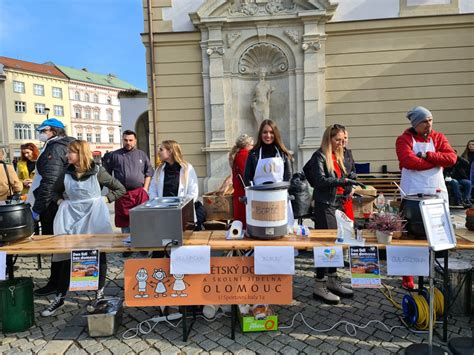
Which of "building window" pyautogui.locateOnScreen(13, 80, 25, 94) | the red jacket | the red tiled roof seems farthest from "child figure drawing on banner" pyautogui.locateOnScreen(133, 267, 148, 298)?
"building window" pyautogui.locateOnScreen(13, 80, 25, 94)

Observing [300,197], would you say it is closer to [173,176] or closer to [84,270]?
[173,176]

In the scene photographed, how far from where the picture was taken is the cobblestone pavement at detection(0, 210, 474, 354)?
2.79 m

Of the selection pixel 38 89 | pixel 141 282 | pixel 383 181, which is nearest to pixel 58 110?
pixel 38 89

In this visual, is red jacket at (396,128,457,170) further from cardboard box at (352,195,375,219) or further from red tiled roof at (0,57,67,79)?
red tiled roof at (0,57,67,79)

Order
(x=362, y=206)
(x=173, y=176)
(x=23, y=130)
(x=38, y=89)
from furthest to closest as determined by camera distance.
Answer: (x=38, y=89)
(x=23, y=130)
(x=362, y=206)
(x=173, y=176)

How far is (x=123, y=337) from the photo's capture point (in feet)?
9.85

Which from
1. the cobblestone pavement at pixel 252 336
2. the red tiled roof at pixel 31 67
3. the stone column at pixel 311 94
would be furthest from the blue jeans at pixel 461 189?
the red tiled roof at pixel 31 67

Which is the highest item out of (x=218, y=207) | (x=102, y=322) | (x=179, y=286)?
(x=218, y=207)

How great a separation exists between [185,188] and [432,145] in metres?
2.49

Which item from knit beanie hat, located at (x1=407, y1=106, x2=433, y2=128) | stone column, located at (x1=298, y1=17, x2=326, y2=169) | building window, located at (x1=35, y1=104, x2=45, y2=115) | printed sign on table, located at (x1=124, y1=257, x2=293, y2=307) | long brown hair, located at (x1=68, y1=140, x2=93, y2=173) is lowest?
printed sign on table, located at (x1=124, y1=257, x2=293, y2=307)

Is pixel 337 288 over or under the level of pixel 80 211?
under

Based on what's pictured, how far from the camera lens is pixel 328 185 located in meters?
3.30

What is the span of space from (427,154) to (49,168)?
372 cm

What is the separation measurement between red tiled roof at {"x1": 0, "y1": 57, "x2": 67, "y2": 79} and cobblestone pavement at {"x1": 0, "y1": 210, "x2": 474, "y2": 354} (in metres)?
48.8
